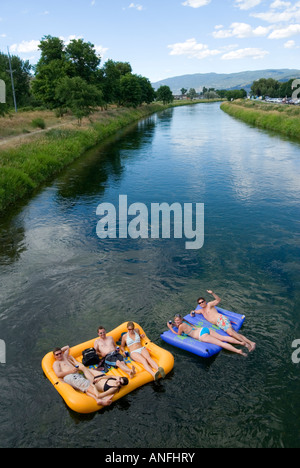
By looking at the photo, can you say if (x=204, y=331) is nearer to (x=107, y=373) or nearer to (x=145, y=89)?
(x=107, y=373)

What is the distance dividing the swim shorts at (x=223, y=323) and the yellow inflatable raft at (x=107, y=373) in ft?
6.44

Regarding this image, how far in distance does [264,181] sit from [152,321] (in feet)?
63.3

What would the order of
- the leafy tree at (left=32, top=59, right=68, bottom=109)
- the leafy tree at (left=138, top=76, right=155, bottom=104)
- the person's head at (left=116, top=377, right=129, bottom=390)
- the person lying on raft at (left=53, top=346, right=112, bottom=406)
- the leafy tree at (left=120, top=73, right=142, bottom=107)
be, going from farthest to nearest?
the leafy tree at (left=138, top=76, right=155, bottom=104)
the leafy tree at (left=120, top=73, right=142, bottom=107)
the leafy tree at (left=32, top=59, right=68, bottom=109)
the person's head at (left=116, top=377, right=129, bottom=390)
the person lying on raft at (left=53, top=346, right=112, bottom=406)

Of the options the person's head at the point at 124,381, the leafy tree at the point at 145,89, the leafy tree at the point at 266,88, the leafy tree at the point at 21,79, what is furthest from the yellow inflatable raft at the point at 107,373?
the leafy tree at the point at 266,88

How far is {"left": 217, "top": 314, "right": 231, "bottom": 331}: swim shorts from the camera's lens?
34.0 ft

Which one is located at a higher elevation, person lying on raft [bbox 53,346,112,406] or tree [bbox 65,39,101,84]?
tree [bbox 65,39,101,84]

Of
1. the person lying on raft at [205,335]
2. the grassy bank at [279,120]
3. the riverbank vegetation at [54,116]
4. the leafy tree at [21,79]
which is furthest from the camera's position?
the leafy tree at [21,79]

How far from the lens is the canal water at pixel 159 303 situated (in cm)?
795

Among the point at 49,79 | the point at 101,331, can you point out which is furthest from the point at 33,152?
the point at 49,79

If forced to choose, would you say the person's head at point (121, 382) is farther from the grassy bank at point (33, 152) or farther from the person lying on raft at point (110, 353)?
the grassy bank at point (33, 152)

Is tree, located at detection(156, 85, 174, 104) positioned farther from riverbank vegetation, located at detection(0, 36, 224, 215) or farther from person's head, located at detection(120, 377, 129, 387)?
person's head, located at detection(120, 377, 129, 387)

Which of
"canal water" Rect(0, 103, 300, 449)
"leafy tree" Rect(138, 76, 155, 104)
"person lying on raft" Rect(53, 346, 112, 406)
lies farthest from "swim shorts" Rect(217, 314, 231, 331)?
"leafy tree" Rect(138, 76, 155, 104)

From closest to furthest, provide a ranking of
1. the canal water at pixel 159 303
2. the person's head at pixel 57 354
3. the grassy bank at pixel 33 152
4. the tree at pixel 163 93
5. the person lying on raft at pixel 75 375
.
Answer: the canal water at pixel 159 303 → the person lying on raft at pixel 75 375 → the person's head at pixel 57 354 → the grassy bank at pixel 33 152 → the tree at pixel 163 93

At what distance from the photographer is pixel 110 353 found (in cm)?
940
